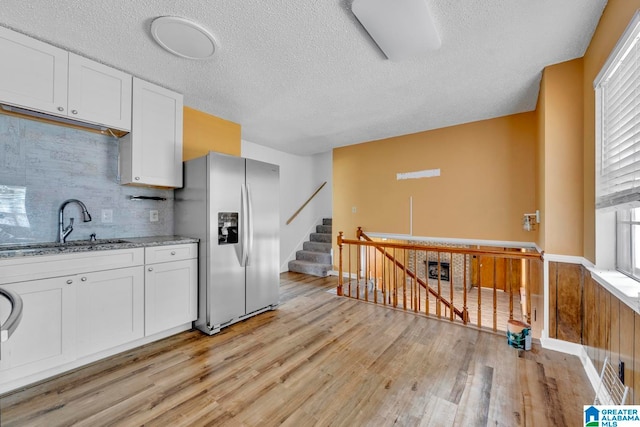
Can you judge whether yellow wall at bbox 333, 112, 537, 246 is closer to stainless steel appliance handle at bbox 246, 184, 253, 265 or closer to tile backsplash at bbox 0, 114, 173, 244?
stainless steel appliance handle at bbox 246, 184, 253, 265

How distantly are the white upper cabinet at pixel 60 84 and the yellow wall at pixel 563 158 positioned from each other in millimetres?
3823

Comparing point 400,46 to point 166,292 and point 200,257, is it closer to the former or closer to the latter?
point 200,257

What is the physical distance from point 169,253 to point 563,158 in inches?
143

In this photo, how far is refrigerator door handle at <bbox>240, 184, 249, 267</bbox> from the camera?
2834mm

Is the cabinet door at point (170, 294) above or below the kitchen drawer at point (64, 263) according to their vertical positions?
below

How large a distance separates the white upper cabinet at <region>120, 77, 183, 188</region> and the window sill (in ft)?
11.4

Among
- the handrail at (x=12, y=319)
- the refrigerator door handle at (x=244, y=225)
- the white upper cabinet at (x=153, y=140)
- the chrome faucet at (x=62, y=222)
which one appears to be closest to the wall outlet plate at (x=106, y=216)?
the chrome faucet at (x=62, y=222)

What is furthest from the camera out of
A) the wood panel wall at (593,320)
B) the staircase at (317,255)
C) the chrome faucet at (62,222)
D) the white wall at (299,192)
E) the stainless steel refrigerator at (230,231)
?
the white wall at (299,192)

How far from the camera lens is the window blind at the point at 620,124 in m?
1.38

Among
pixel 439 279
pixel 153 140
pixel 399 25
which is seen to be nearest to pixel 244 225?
pixel 153 140

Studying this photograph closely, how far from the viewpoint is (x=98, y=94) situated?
223 centimetres

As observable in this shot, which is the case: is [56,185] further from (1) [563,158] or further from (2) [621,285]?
(1) [563,158]

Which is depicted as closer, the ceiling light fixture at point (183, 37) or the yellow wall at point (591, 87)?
the yellow wall at point (591, 87)

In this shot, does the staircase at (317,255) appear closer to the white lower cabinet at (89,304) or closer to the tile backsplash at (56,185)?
the white lower cabinet at (89,304)
